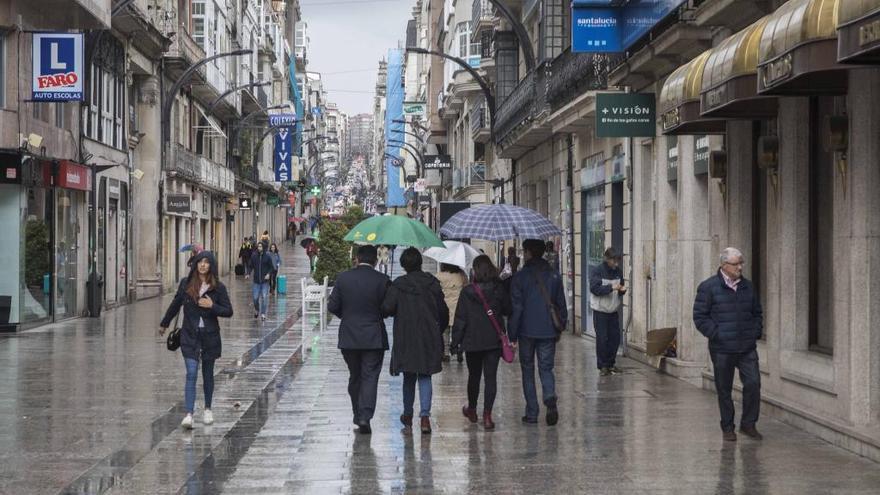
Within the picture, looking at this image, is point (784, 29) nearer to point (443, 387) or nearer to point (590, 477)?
point (590, 477)

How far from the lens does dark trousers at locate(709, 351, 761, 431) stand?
11602 millimetres

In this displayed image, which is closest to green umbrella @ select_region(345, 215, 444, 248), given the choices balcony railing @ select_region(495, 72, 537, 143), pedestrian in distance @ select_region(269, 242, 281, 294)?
balcony railing @ select_region(495, 72, 537, 143)

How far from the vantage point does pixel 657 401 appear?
1470cm

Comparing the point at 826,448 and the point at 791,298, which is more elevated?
Answer: the point at 791,298

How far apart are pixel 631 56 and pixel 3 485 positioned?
12190 mm

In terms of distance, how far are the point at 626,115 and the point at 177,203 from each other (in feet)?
78.0

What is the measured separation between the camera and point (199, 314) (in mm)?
12656

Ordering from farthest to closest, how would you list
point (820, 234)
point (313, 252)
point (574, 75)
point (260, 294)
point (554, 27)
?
point (313, 252)
point (260, 294)
point (554, 27)
point (574, 75)
point (820, 234)

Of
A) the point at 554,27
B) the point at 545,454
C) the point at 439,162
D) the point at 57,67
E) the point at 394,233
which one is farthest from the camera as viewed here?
the point at 439,162

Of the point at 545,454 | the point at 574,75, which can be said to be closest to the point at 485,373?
the point at 545,454

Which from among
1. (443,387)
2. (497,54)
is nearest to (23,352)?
(443,387)

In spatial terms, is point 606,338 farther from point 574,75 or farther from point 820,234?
point 574,75

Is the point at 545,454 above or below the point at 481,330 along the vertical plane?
below

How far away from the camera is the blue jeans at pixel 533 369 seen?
12789 millimetres
